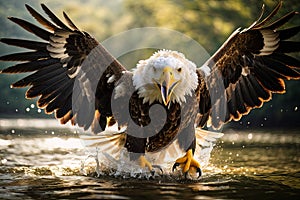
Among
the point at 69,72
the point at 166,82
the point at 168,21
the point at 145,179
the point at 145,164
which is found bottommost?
the point at 145,179

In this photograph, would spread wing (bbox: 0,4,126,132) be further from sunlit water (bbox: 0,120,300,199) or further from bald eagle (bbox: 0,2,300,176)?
sunlit water (bbox: 0,120,300,199)

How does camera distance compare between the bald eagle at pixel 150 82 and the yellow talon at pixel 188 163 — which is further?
the yellow talon at pixel 188 163

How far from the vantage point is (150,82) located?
6.01m

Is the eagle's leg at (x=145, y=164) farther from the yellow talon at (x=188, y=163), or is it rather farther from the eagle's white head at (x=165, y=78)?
the eagle's white head at (x=165, y=78)

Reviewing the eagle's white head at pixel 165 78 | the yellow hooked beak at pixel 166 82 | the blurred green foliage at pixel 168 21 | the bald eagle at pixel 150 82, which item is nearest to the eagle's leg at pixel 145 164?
the bald eagle at pixel 150 82

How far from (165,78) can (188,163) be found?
1118 millimetres

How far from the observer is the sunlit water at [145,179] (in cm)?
508

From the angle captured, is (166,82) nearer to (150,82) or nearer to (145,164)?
(150,82)

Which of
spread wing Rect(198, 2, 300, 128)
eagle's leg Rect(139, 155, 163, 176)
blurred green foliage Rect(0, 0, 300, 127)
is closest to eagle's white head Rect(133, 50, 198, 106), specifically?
spread wing Rect(198, 2, 300, 128)

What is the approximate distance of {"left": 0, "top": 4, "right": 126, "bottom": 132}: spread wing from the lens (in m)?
6.07

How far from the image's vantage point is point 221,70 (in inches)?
263

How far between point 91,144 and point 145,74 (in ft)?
3.86

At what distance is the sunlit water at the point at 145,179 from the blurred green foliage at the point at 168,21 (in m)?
7.07

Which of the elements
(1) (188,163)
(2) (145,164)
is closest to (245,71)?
(1) (188,163)
